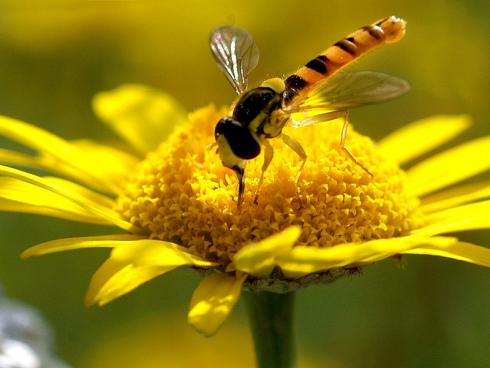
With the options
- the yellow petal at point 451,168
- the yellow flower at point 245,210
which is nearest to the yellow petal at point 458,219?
the yellow flower at point 245,210

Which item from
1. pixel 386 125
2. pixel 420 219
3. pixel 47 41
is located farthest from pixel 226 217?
pixel 47 41

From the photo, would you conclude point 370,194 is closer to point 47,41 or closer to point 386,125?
point 386,125

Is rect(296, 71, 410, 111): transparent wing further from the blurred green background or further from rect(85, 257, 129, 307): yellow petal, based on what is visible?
the blurred green background

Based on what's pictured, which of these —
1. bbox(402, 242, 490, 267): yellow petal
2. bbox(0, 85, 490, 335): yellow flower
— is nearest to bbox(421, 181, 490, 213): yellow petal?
bbox(0, 85, 490, 335): yellow flower

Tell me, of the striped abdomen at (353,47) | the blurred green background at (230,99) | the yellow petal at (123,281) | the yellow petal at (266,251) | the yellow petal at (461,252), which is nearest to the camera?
the yellow petal at (266,251)

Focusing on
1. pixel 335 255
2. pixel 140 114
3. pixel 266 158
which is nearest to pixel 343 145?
pixel 266 158

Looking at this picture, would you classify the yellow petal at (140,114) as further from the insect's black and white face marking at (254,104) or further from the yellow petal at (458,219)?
the yellow petal at (458,219)
